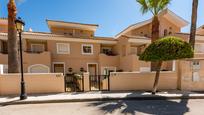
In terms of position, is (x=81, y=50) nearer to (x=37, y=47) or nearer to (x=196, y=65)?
(x=37, y=47)

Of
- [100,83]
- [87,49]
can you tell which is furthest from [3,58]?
[100,83]

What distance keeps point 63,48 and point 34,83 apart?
8.80 m

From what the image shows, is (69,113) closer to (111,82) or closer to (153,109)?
(153,109)

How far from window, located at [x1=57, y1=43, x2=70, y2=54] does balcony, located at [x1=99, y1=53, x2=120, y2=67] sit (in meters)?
4.39

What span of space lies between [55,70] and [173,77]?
44.4 ft

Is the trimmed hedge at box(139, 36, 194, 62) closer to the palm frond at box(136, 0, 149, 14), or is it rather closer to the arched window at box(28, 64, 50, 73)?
the palm frond at box(136, 0, 149, 14)

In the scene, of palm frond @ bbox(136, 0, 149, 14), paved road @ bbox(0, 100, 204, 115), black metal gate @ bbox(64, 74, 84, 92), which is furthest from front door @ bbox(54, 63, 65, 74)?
palm frond @ bbox(136, 0, 149, 14)

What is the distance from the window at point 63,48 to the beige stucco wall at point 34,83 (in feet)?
27.5

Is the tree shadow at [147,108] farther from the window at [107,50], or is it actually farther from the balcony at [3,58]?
the window at [107,50]

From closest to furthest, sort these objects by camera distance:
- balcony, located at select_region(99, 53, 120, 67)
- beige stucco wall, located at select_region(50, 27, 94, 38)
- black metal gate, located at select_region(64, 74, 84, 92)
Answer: black metal gate, located at select_region(64, 74, 84, 92)
balcony, located at select_region(99, 53, 120, 67)
beige stucco wall, located at select_region(50, 27, 94, 38)

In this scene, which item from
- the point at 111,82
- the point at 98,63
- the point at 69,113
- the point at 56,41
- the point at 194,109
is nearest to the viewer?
the point at 69,113

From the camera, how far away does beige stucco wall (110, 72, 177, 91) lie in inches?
396

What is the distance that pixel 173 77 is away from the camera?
10.5 metres

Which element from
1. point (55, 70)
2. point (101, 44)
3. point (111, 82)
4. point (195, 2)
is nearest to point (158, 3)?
point (195, 2)
